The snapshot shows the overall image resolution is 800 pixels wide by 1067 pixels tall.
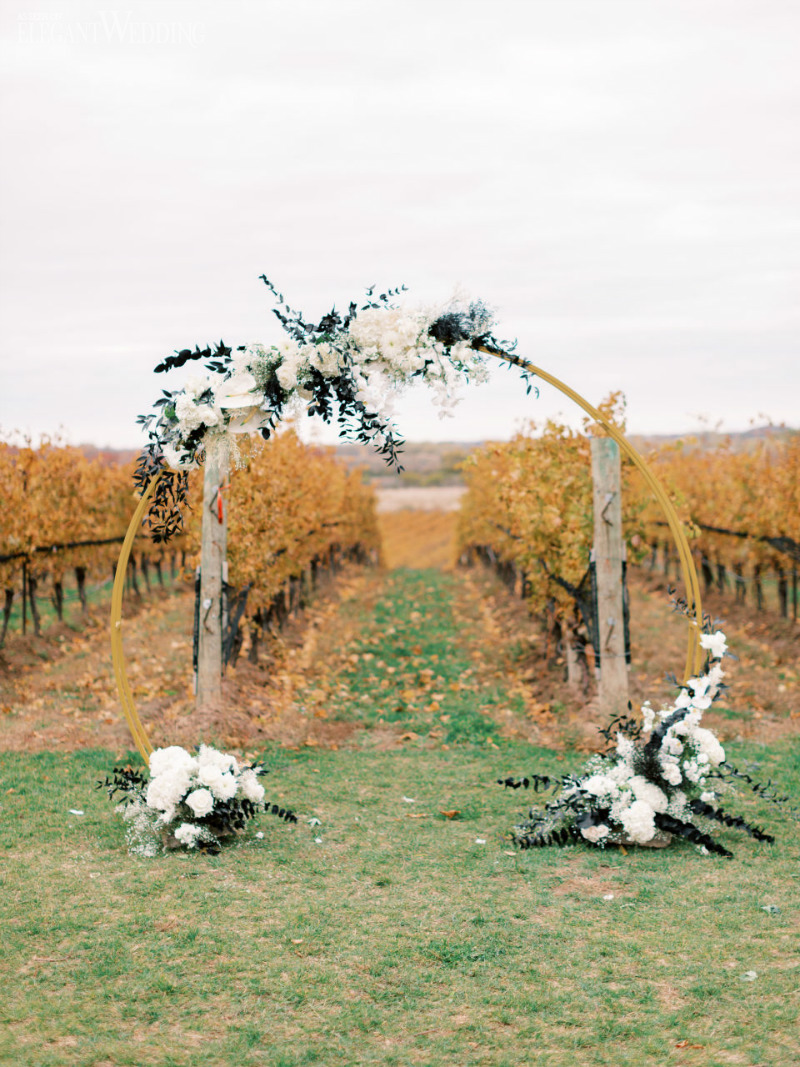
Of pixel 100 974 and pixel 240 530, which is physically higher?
pixel 240 530

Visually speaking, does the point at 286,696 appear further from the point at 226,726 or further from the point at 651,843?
the point at 651,843

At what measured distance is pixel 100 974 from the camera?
166 inches

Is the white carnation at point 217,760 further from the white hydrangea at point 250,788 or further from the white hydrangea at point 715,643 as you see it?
the white hydrangea at point 715,643

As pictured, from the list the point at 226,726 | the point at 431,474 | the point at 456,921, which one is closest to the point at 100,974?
the point at 456,921

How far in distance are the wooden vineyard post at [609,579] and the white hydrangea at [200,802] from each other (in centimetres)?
500

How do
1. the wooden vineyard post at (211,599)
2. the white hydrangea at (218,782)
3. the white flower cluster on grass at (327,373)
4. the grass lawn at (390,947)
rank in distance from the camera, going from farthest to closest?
the wooden vineyard post at (211,599) < the white hydrangea at (218,782) < the white flower cluster on grass at (327,373) < the grass lawn at (390,947)

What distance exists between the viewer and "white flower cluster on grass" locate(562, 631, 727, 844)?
6098mm

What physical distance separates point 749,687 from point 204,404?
8.73 metres

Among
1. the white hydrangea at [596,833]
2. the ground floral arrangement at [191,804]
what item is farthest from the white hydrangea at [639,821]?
the ground floral arrangement at [191,804]

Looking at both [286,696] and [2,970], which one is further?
[286,696]

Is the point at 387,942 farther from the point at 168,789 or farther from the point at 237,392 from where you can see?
the point at 237,392

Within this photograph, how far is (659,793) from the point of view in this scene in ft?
20.3

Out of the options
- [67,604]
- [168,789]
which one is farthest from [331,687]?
[67,604]

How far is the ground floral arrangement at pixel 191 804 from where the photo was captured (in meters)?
5.90
